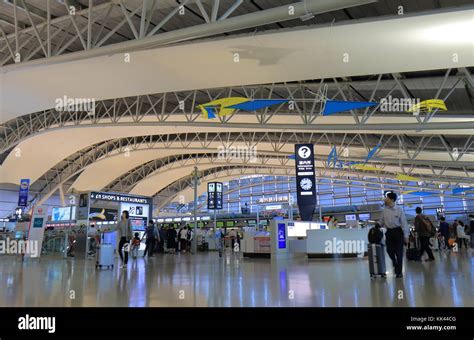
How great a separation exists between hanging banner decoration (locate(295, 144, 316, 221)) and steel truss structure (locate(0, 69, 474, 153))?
4.82 feet

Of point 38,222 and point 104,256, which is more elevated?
point 38,222

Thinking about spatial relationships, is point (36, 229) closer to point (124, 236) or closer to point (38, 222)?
point (38, 222)

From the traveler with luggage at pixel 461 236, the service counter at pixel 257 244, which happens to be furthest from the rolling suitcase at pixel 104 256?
the traveler with luggage at pixel 461 236

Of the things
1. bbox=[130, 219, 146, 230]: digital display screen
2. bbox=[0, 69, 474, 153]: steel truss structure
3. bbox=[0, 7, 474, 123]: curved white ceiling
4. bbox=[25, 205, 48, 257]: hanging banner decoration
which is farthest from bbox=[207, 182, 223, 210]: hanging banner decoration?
bbox=[0, 7, 474, 123]: curved white ceiling

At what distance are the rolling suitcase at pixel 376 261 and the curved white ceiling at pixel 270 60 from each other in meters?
6.21

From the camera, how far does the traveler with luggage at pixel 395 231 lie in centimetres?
770

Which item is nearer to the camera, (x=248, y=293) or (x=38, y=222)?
(x=248, y=293)


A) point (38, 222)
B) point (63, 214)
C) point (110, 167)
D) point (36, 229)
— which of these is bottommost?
point (36, 229)

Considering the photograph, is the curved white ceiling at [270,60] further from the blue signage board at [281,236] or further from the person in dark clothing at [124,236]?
the blue signage board at [281,236]

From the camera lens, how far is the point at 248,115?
22344 mm

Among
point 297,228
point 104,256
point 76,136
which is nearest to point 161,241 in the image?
point 297,228

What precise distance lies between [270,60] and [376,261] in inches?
310
